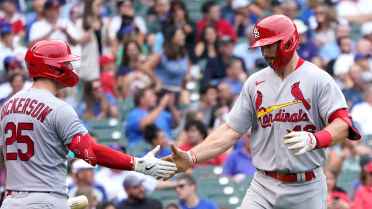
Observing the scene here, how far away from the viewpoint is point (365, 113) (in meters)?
8.54

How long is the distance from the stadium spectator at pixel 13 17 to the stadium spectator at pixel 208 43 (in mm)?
3121

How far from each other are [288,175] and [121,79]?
5.38 meters

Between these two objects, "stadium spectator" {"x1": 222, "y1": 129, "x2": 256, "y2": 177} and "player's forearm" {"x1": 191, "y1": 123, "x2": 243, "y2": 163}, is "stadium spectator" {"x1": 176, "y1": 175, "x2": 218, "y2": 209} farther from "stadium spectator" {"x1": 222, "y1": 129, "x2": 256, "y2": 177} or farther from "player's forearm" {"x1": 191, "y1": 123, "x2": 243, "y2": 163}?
"player's forearm" {"x1": 191, "y1": 123, "x2": 243, "y2": 163}

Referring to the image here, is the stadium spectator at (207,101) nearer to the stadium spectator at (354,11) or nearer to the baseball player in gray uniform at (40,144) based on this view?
the stadium spectator at (354,11)

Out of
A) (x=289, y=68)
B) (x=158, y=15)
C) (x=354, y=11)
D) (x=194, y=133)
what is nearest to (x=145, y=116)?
(x=194, y=133)

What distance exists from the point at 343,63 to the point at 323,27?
1.22 metres

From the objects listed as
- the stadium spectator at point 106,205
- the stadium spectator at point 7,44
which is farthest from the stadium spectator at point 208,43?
the stadium spectator at point 106,205

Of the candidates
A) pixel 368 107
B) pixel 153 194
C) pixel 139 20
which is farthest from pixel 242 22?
pixel 153 194

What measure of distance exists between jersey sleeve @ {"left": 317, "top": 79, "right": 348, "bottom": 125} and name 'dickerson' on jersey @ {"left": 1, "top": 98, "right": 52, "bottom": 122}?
6.16 feet

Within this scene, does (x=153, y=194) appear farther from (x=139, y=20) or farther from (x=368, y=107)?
(x=139, y=20)

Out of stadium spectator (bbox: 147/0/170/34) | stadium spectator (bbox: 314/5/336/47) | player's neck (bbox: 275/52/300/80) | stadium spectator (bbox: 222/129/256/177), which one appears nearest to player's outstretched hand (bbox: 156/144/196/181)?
player's neck (bbox: 275/52/300/80)

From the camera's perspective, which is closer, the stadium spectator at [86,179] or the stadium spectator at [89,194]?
the stadium spectator at [89,194]

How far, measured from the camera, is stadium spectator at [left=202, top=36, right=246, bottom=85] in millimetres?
9648

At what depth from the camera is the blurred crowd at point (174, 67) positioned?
7.12 metres
